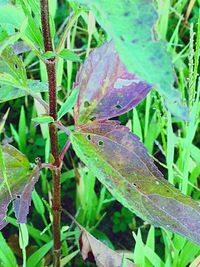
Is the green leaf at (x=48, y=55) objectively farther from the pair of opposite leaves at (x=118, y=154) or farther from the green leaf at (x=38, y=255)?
the green leaf at (x=38, y=255)

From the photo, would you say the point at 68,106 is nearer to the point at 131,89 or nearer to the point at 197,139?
the point at 131,89

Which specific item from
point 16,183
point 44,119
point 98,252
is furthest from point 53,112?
point 98,252

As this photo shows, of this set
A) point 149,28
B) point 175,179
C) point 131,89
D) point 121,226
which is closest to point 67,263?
point 121,226

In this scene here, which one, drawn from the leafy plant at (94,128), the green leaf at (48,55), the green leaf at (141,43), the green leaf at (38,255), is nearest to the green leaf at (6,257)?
the green leaf at (38,255)

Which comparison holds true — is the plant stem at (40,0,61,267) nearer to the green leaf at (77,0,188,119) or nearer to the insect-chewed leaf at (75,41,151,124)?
the insect-chewed leaf at (75,41,151,124)

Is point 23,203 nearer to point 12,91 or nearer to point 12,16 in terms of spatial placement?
point 12,91

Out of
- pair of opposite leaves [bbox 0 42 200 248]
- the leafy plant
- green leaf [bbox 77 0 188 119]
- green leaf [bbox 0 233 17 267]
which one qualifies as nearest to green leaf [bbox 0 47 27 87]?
the leafy plant
